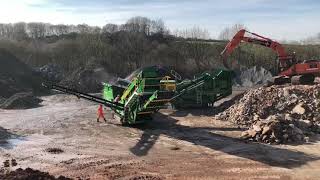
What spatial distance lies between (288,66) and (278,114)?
639cm

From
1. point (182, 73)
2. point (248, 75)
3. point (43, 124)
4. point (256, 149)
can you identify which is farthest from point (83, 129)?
point (182, 73)

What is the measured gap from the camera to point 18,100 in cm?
2881

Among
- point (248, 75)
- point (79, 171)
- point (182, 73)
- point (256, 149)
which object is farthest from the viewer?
point (182, 73)

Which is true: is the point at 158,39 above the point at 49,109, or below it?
above

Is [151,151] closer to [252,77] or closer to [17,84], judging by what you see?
[17,84]

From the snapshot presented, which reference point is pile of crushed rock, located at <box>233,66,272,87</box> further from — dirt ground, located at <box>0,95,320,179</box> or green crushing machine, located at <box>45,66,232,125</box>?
dirt ground, located at <box>0,95,320,179</box>

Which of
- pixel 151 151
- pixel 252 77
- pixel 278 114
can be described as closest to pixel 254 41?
pixel 278 114

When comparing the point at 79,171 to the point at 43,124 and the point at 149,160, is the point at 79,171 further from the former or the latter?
the point at 43,124

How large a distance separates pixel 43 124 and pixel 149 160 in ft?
28.2

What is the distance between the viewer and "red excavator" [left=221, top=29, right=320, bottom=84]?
Result: 2395cm

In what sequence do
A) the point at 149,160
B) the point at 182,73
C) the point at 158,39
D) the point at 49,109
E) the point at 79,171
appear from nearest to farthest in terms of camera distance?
the point at 79,171 < the point at 149,160 < the point at 49,109 < the point at 182,73 < the point at 158,39

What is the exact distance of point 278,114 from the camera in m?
19.4

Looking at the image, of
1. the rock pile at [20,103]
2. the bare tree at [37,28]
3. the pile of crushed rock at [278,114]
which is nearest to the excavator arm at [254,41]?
the pile of crushed rock at [278,114]

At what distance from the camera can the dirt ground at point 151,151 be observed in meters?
13.3
